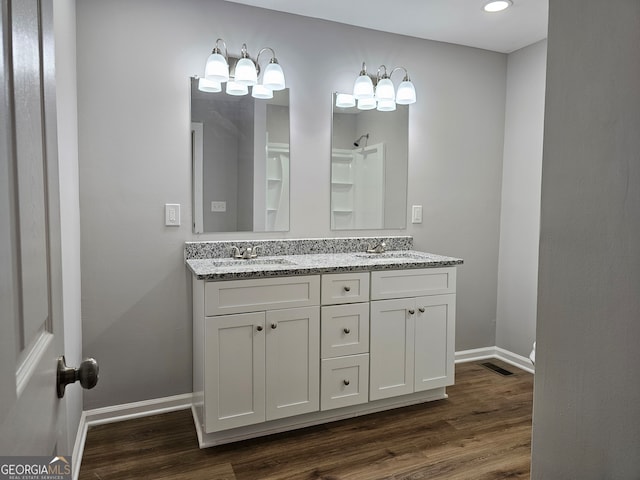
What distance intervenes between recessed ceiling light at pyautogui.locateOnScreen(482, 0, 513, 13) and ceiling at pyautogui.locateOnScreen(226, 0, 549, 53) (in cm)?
3

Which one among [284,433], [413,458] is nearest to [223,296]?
[284,433]

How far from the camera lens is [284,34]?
2701 mm

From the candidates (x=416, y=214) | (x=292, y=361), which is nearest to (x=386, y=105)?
(x=416, y=214)

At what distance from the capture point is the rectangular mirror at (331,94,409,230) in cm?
291

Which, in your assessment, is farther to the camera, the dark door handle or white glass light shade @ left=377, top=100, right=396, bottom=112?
white glass light shade @ left=377, top=100, right=396, bottom=112

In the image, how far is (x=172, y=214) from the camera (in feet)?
8.24

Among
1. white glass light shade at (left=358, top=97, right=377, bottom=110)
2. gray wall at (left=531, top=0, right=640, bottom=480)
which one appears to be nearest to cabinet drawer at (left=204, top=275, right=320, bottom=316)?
white glass light shade at (left=358, top=97, right=377, bottom=110)

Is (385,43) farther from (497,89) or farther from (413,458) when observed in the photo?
(413,458)

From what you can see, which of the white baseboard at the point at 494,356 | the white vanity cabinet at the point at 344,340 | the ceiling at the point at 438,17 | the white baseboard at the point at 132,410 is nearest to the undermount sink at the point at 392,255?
the white vanity cabinet at the point at 344,340

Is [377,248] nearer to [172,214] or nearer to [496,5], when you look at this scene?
[172,214]

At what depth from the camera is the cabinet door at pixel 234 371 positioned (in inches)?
83.7

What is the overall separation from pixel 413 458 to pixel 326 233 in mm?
1390

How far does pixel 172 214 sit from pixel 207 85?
0.74 m

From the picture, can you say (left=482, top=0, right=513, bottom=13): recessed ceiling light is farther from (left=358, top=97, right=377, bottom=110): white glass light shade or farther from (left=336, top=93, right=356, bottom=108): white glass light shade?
(left=336, top=93, right=356, bottom=108): white glass light shade
